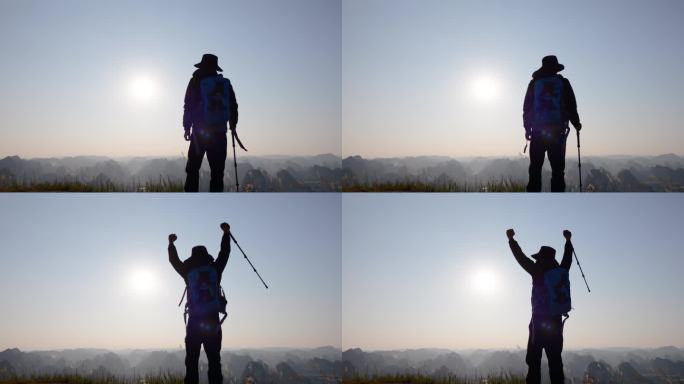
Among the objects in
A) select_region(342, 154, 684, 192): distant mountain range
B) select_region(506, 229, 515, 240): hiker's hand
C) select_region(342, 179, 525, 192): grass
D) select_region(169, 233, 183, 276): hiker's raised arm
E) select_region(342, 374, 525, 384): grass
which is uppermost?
select_region(342, 154, 684, 192): distant mountain range

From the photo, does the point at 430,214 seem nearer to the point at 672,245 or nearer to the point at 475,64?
the point at 475,64

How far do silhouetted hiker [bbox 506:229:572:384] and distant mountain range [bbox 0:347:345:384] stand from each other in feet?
6.02

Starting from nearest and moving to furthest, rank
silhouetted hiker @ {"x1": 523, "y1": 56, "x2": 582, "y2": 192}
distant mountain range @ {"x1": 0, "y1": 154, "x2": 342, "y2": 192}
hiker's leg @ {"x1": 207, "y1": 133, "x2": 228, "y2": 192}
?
silhouetted hiker @ {"x1": 523, "y1": 56, "x2": 582, "y2": 192} < hiker's leg @ {"x1": 207, "y1": 133, "x2": 228, "y2": 192} < distant mountain range @ {"x1": 0, "y1": 154, "x2": 342, "y2": 192}

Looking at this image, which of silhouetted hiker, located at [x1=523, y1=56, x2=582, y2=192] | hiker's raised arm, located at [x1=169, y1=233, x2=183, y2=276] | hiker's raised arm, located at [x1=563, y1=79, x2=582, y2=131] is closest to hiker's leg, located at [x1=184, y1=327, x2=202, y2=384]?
hiker's raised arm, located at [x1=169, y1=233, x2=183, y2=276]

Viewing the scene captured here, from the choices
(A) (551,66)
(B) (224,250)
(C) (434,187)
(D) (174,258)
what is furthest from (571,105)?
(D) (174,258)

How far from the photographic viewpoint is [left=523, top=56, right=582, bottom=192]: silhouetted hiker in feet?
22.9

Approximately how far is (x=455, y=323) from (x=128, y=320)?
2790 millimetres

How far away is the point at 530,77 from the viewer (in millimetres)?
7020

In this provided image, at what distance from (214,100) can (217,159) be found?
50cm

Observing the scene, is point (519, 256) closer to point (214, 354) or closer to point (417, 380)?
point (417, 380)

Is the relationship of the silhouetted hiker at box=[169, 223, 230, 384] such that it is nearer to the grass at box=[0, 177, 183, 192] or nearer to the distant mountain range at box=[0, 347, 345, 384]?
the distant mountain range at box=[0, 347, 345, 384]

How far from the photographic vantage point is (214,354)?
275 inches

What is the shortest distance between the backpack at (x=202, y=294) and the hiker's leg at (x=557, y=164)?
3.00 meters

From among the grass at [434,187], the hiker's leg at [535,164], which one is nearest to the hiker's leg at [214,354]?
the grass at [434,187]
